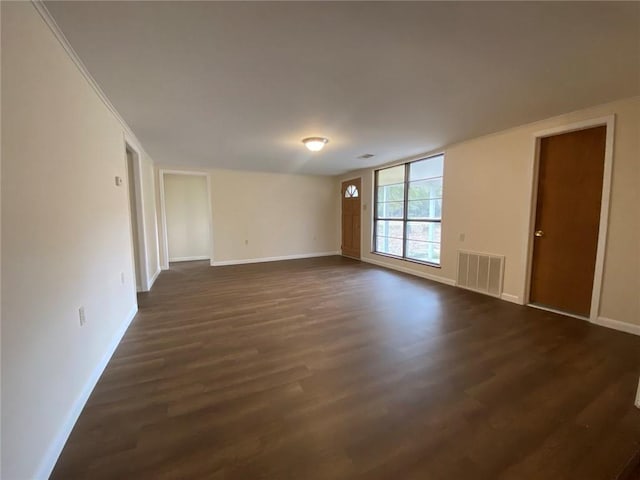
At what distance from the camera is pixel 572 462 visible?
4.37 ft

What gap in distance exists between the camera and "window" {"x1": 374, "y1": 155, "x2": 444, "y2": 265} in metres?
4.96

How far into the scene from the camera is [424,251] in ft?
17.3

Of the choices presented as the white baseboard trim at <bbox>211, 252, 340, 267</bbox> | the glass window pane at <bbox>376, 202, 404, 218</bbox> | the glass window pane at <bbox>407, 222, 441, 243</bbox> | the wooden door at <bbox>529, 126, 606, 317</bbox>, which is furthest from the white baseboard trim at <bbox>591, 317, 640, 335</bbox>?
the white baseboard trim at <bbox>211, 252, 340, 267</bbox>

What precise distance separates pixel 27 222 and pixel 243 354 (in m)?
1.69

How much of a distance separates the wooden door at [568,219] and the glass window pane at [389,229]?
254cm

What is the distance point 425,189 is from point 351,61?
3655 millimetres

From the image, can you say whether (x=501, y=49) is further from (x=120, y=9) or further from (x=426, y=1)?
(x=120, y=9)

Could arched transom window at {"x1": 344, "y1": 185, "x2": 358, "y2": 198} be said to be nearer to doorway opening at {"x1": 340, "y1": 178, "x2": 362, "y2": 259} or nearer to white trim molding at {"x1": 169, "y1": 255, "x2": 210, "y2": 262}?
doorway opening at {"x1": 340, "y1": 178, "x2": 362, "y2": 259}

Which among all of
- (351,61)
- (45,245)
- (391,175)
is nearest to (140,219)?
(45,245)

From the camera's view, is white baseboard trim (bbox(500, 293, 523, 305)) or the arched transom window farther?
the arched transom window

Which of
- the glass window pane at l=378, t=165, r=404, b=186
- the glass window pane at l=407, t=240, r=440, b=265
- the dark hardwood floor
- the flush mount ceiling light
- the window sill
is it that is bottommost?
the dark hardwood floor

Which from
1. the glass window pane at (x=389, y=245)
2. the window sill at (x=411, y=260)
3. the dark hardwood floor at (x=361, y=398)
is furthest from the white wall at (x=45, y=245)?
the glass window pane at (x=389, y=245)

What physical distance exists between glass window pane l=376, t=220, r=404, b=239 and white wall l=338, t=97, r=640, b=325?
0.66 m

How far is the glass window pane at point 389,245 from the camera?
584 centimetres
